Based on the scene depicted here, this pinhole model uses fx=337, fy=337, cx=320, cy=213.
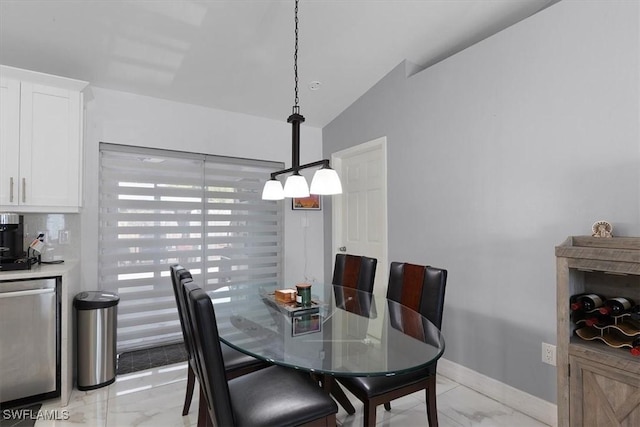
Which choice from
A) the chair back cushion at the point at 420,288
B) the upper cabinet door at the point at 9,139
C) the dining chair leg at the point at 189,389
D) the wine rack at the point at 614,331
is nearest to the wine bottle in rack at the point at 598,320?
the wine rack at the point at 614,331

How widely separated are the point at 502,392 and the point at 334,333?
1.53 metres

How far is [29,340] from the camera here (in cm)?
218

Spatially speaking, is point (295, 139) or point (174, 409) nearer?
point (295, 139)

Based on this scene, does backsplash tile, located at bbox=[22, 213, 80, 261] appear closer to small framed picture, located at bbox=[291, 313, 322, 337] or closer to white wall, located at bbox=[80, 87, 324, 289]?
white wall, located at bbox=[80, 87, 324, 289]

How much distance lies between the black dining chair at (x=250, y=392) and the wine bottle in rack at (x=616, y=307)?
141cm

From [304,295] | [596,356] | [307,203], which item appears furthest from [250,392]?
[307,203]

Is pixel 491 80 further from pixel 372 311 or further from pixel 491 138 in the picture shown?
pixel 372 311

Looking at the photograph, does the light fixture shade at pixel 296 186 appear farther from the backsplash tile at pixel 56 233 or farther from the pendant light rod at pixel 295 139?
the backsplash tile at pixel 56 233

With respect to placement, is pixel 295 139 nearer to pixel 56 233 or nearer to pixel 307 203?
pixel 307 203

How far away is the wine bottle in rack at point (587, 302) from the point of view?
67.9 inches

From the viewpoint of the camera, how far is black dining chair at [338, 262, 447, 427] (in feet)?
5.33

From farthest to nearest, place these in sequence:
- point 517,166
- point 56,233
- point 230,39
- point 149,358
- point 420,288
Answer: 1. point 149,358
2. point 56,233
3. point 230,39
4. point 517,166
5. point 420,288

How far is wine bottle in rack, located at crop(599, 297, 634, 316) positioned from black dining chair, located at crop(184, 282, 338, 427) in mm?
1410

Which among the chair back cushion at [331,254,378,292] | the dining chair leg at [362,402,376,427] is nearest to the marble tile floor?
the dining chair leg at [362,402,376,427]
